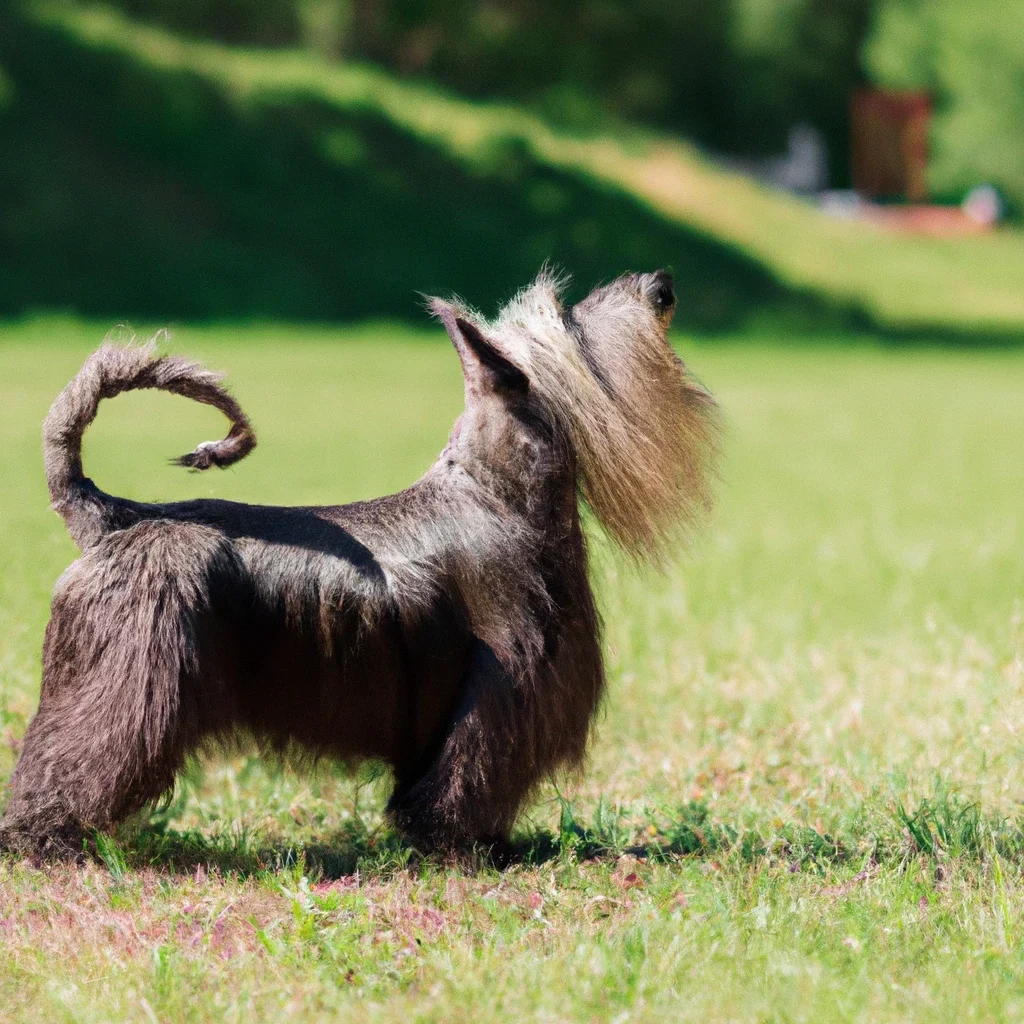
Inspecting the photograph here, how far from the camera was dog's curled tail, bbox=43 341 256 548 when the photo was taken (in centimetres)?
426

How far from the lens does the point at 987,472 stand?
49.4 ft

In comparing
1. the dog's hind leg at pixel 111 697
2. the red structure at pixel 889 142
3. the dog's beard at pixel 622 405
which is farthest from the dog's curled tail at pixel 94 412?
the red structure at pixel 889 142

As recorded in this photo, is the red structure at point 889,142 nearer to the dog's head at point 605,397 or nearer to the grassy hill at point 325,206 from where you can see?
the grassy hill at point 325,206

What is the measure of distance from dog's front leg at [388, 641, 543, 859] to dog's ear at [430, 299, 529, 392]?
0.73 meters

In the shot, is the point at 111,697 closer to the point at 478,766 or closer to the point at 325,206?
the point at 478,766

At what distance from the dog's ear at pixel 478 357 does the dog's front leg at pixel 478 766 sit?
0.73m

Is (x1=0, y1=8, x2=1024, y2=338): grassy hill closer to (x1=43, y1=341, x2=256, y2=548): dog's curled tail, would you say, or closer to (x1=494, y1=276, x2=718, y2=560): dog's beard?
(x1=43, y1=341, x2=256, y2=548): dog's curled tail

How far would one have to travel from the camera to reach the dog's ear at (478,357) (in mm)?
4316

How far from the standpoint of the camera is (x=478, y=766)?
4316mm

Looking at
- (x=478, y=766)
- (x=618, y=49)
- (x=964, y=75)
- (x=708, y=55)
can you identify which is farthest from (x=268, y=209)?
(x=964, y=75)

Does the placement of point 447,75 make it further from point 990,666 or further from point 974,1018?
point 974,1018

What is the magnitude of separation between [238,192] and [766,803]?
87.9 ft

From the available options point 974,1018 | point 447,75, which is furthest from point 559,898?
point 447,75

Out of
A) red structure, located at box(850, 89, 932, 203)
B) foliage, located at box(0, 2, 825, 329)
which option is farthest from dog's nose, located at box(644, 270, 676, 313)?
red structure, located at box(850, 89, 932, 203)
